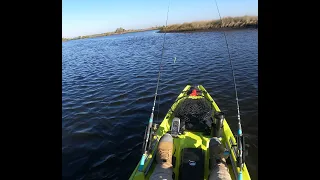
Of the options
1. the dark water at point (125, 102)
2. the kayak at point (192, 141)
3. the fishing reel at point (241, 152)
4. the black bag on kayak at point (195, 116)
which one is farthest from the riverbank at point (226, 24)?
the fishing reel at point (241, 152)

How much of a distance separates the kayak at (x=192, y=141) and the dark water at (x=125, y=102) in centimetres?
186

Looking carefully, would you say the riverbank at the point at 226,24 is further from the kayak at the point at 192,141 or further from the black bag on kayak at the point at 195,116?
the kayak at the point at 192,141

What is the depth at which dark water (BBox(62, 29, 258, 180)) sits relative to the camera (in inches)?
384

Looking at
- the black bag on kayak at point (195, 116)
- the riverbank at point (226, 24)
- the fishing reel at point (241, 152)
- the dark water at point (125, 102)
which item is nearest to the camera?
the fishing reel at point (241, 152)

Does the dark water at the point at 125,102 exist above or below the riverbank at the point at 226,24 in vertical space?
below

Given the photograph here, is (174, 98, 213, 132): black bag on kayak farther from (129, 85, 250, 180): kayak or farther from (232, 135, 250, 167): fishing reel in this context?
(232, 135, 250, 167): fishing reel

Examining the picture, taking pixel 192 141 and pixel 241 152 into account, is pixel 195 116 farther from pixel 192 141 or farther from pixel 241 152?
pixel 241 152

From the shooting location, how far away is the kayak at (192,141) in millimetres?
6432

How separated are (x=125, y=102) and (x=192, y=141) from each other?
28.6 ft
